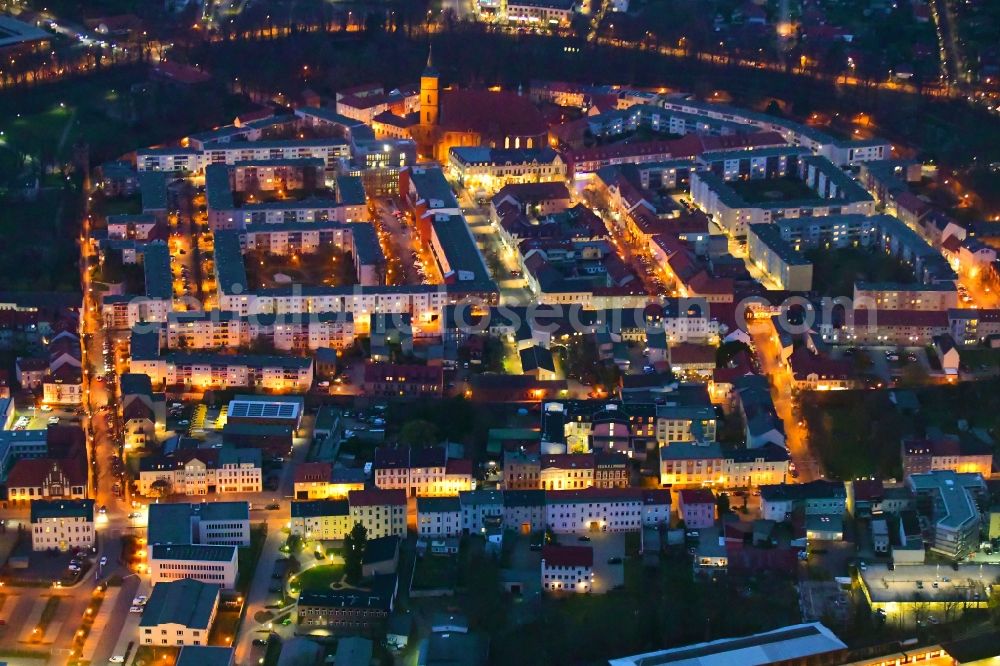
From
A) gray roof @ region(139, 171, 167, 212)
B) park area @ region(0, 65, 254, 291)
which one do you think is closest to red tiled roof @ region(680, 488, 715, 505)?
park area @ region(0, 65, 254, 291)

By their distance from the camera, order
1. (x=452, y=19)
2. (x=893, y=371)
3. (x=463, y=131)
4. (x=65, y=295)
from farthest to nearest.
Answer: (x=452, y=19)
(x=463, y=131)
(x=65, y=295)
(x=893, y=371)

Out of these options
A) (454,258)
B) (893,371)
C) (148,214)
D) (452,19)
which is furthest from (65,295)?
(452,19)

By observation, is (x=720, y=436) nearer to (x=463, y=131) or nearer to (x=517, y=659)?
(x=517, y=659)

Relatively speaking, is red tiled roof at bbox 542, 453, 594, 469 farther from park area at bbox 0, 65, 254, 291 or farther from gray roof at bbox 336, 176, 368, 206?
gray roof at bbox 336, 176, 368, 206

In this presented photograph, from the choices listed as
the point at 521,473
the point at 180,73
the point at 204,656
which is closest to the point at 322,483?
the point at 521,473

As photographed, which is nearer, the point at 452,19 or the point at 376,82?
the point at 376,82

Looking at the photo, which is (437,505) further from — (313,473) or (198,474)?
(198,474)

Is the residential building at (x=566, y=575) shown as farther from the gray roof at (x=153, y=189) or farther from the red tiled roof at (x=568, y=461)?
the gray roof at (x=153, y=189)
